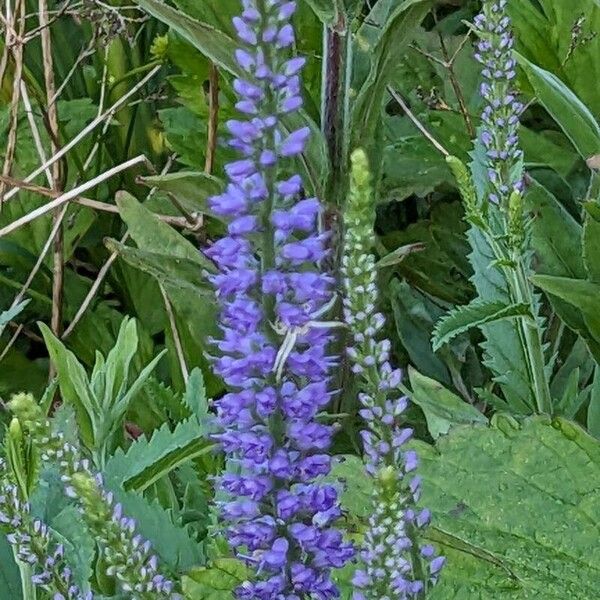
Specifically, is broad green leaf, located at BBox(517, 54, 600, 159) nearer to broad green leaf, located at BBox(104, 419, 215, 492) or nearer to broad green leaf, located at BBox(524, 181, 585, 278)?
broad green leaf, located at BBox(524, 181, 585, 278)

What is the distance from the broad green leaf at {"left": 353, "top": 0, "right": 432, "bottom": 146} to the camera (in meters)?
1.14

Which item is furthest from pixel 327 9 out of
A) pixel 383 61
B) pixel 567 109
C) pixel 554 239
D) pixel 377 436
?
pixel 377 436

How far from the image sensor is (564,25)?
5.16 feet

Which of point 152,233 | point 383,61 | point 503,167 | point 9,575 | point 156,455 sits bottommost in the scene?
point 9,575

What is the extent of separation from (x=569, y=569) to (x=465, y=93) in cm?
108

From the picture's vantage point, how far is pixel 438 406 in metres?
1.22

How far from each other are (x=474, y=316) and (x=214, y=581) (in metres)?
0.39

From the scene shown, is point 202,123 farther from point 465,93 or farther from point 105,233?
point 465,93

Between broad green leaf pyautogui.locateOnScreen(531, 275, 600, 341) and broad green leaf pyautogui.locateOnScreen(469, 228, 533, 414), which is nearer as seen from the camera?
broad green leaf pyautogui.locateOnScreen(531, 275, 600, 341)

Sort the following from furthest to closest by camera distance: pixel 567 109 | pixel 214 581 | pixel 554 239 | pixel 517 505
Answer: pixel 554 239, pixel 567 109, pixel 517 505, pixel 214 581

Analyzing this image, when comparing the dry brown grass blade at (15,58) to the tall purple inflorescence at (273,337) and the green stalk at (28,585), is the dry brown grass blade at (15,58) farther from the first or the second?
the tall purple inflorescence at (273,337)

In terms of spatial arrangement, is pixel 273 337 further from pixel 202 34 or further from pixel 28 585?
pixel 202 34

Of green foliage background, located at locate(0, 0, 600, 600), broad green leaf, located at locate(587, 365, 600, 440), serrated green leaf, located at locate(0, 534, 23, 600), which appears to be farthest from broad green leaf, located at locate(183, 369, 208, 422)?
broad green leaf, located at locate(587, 365, 600, 440)

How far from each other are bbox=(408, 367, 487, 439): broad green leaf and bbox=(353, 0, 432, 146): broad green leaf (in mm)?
286
